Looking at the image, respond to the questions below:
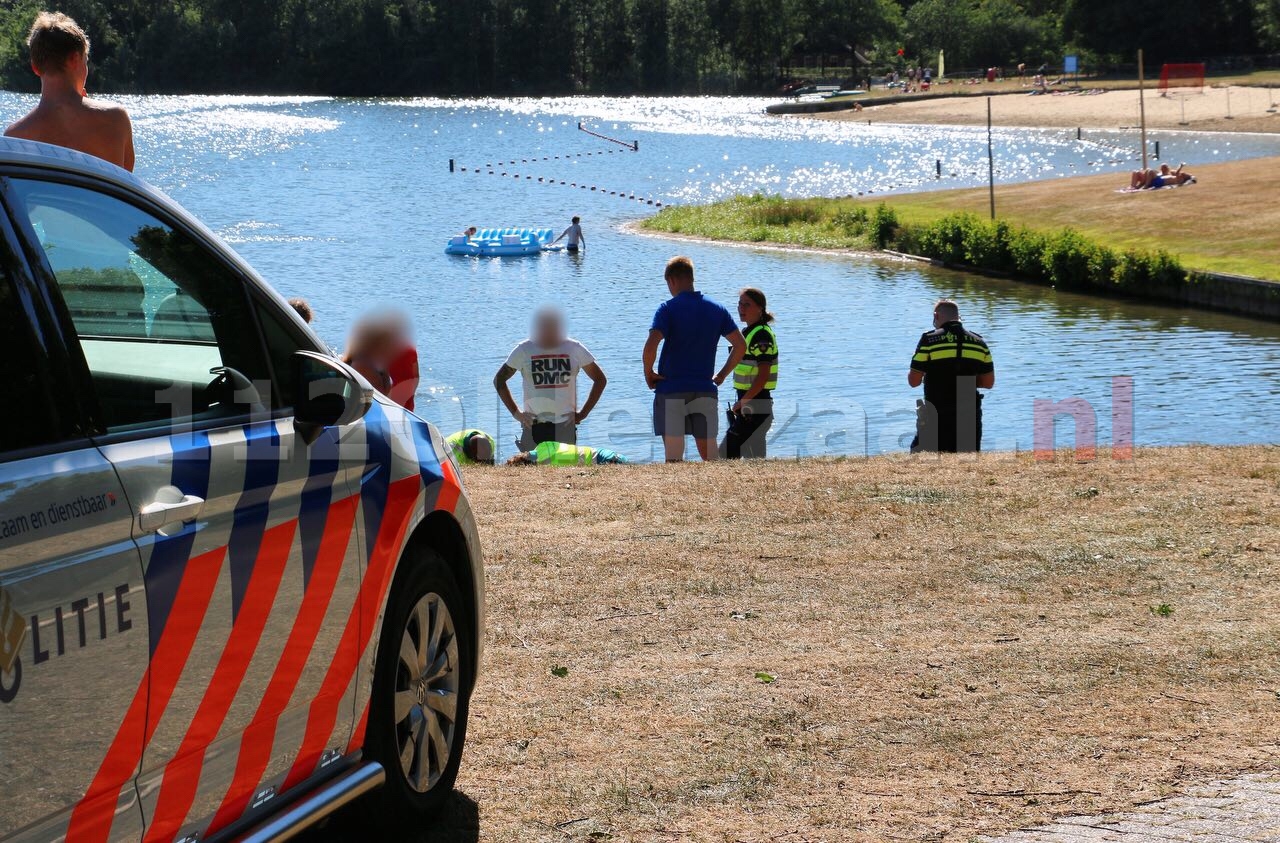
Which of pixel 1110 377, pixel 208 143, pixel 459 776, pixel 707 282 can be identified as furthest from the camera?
pixel 208 143

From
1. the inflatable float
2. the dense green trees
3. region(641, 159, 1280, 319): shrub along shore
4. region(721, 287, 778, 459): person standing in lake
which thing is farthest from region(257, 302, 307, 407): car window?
the dense green trees

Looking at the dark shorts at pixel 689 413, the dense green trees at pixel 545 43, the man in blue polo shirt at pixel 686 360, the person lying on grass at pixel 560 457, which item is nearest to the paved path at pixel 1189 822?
the person lying on grass at pixel 560 457

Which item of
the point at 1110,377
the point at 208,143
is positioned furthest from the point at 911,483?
the point at 208,143

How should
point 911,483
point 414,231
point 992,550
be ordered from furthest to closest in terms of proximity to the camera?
point 414,231 < point 911,483 < point 992,550

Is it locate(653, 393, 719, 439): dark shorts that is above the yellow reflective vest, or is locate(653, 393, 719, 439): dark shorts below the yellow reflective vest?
below

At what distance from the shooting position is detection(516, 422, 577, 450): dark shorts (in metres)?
13.7

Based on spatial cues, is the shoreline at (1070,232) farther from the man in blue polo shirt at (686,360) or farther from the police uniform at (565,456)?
the police uniform at (565,456)

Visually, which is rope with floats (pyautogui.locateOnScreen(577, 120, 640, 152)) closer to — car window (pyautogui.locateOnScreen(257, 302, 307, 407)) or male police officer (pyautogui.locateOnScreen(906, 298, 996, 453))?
male police officer (pyautogui.locateOnScreen(906, 298, 996, 453))

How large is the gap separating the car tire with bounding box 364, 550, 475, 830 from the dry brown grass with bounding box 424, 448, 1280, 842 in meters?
0.25

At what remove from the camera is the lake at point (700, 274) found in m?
25.8

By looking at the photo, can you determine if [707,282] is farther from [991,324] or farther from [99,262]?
[99,262]

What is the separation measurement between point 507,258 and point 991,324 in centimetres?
2046

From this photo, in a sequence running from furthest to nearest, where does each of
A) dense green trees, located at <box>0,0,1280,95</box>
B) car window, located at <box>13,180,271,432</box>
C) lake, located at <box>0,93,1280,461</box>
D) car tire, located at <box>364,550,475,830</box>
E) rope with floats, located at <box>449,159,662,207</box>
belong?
dense green trees, located at <box>0,0,1280,95</box>
rope with floats, located at <box>449,159,662,207</box>
lake, located at <box>0,93,1280,461</box>
car tire, located at <box>364,550,475,830</box>
car window, located at <box>13,180,271,432</box>

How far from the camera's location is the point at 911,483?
10.3 m
